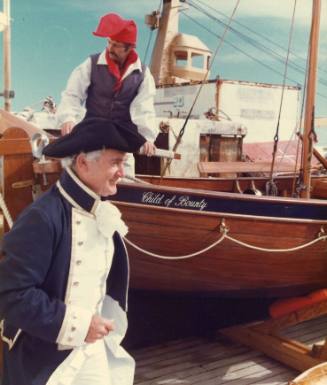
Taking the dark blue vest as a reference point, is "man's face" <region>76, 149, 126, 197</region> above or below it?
below

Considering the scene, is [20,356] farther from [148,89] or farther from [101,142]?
[148,89]

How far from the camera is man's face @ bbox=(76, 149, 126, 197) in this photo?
187 cm

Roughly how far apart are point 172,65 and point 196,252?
15.6 metres

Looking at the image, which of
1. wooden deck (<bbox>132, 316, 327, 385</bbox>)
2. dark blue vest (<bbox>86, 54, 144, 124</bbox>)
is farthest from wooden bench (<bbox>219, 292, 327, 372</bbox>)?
dark blue vest (<bbox>86, 54, 144, 124</bbox>)

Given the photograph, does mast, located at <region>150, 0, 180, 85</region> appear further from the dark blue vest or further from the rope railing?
the dark blue vest

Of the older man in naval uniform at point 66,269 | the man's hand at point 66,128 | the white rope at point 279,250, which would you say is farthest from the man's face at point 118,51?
the older man in naval uniform at point 66,269

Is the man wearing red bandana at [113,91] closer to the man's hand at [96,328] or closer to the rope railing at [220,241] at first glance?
the rope railing at [220,241]

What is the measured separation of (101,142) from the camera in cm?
183

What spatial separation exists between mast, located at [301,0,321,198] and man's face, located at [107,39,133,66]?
2244mm

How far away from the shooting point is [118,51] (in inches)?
138

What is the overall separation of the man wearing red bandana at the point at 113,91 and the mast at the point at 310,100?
195 cm

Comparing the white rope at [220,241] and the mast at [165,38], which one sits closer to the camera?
the white rope at [220,241]

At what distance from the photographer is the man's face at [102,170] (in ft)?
6.13

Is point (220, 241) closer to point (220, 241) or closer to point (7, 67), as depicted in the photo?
point (220, 241)
